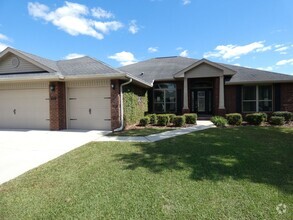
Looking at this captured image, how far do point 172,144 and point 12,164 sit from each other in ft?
15.9

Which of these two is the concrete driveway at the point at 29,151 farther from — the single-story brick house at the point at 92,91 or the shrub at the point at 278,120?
the shrub at the point at 278,120

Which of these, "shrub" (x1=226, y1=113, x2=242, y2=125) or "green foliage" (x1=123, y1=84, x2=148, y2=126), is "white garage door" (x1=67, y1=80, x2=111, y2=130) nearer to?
"green foliage" (x1=123, y1=84, x2=148, y2=126)

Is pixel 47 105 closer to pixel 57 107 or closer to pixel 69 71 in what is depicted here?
pixel 57 107

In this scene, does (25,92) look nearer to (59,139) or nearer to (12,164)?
(59,139)

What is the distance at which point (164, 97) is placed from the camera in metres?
16.5

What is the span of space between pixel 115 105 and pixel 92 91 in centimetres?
163

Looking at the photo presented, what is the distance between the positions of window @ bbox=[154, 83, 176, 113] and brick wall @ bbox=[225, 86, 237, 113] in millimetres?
3975

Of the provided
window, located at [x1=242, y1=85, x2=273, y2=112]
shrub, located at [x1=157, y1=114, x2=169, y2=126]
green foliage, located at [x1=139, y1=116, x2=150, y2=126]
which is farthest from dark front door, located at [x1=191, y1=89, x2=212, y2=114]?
green foliage, located at [x1=139, y1=116, x2=150, y2=126]

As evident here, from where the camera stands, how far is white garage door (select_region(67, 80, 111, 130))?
10.6 meters

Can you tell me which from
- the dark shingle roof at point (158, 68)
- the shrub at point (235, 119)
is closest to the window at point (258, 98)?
the shrub at point (235, 119)

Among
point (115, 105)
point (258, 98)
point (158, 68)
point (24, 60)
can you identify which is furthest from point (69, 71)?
point (258, 98)

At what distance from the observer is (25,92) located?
11.6m

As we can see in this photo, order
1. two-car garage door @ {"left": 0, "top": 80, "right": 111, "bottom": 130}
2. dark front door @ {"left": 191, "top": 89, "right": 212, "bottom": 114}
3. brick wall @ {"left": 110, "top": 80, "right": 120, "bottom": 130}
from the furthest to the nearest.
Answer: dark front door @ {"left": 191, "top": 89, "right": 212, "bottom": 114} → two-car garage door @ {"left": 0, "top": 80, "right": 111, "bottom": 130} → brick wall @ {"left": 110, "top": 80, "right": 120, "bottom": 130}

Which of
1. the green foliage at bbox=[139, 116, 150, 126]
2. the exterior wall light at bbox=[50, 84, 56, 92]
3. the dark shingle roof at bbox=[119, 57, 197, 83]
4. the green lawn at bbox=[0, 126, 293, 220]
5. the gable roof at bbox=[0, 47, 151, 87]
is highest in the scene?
the dark shingle roof at bbox=[119, 57, 197, 83]
